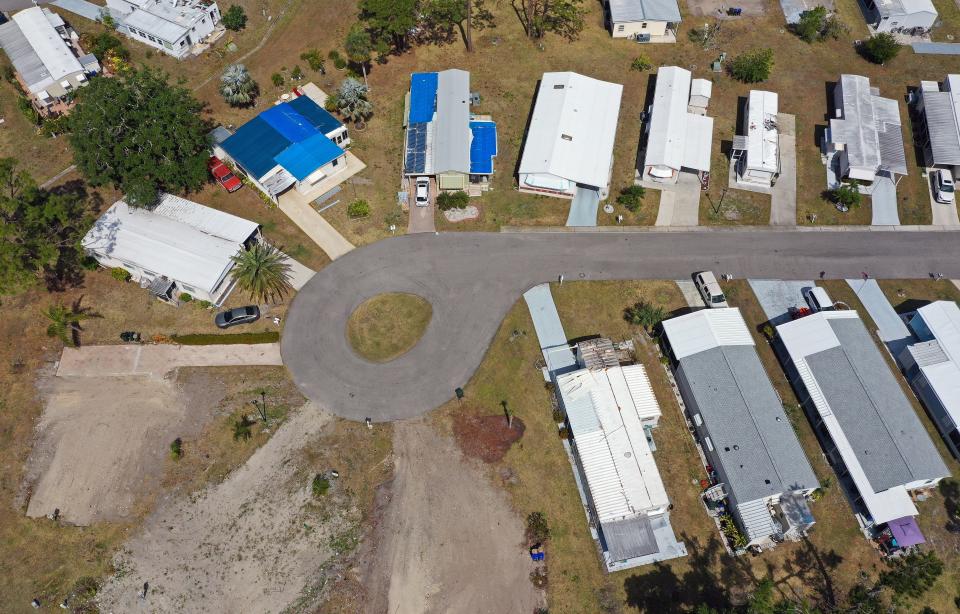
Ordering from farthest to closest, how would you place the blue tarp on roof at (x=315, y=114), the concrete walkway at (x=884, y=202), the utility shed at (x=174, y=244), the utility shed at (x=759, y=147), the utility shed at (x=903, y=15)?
1. the utility shed at (x=903, y=15)
2. the blue tarp on roof at (x=315, y=114)
3. the utility shed at (x=759, y=147)
4. the concrete walkway at (x=884, y=202)
5. the utility shed at (x=174, y=244)

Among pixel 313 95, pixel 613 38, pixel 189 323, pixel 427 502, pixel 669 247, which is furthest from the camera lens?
pixel 613 38

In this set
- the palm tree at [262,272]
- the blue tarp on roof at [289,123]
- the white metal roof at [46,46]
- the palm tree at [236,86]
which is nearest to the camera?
the palm tree at [262,272]

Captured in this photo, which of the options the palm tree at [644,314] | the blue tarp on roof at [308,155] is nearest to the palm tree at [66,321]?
the blue tarp on roof at [308,155]

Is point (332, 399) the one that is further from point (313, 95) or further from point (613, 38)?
point (613, 38)

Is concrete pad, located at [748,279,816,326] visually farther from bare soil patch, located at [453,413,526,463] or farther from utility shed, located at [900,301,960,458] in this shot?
bare soil patch, located at [453,413,526,463]

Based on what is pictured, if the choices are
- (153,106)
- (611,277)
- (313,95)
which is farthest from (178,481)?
(313,95)

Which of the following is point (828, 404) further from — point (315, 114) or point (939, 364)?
point (315, 114)

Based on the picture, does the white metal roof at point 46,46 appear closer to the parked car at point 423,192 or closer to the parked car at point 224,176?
the parked car at point 224,176
